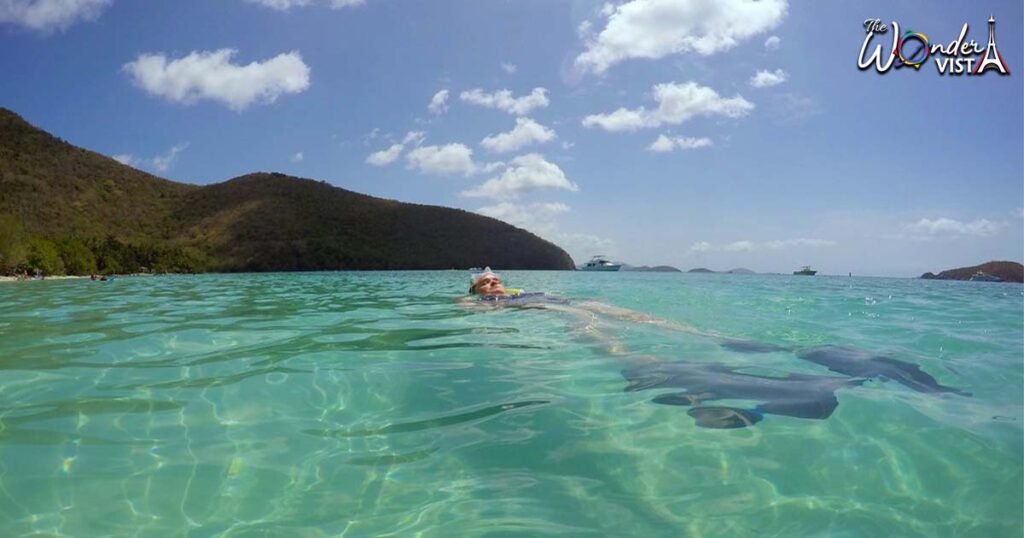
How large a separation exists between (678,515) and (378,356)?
4209 mm

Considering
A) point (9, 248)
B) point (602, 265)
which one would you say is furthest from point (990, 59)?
point (602, 265)

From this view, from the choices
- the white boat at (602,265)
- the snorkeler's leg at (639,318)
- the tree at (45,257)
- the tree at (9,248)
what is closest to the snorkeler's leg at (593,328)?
the snorkeler's leg at (639,318)

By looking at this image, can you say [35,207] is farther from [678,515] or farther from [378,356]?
[678,515]

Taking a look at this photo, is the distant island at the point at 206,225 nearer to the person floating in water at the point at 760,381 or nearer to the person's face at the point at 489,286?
the person's face at the point at 489,286

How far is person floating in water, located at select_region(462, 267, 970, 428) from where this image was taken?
4.09 m

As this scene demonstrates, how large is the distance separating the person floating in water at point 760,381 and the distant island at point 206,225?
1708 inches

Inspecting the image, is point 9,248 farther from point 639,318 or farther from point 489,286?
point 639,318

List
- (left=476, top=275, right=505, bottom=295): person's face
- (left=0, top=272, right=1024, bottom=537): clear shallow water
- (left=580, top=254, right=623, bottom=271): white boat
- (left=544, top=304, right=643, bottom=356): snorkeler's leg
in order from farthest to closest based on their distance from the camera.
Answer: (left=580, top=254, right=623, bottom=271): white boat
(left=476, top=275, right=505, bottom=295): person's face
(left=544, top=304, right=643, bottom=356): snorkeler's leg
(left=0, top=272, right=1024, bottom=537): clear shallow water

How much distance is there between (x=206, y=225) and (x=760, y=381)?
314ft

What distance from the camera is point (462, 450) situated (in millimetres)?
3400

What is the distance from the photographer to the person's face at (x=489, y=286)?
13137mm

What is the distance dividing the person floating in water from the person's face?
5977 mm


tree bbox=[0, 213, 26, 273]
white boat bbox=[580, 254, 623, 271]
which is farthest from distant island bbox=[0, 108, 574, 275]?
white boat bbox=[580, 254, 623, 271]

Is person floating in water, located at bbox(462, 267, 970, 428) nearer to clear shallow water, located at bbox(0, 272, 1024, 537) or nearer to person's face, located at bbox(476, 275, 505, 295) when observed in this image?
clear shallow water, located at bbox(0, 272, 1024, 537)
